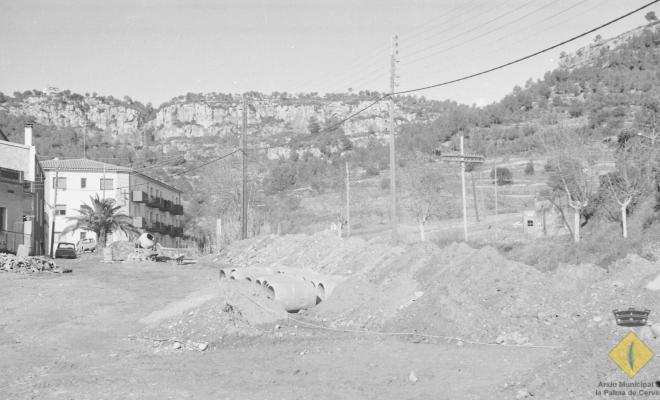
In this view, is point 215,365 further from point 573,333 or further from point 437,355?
point 573,333

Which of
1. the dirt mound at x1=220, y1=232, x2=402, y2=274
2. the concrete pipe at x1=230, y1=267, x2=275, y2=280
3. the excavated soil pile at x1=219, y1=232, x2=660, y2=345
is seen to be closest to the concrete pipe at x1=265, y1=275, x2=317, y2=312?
the excavated soil pile at x1=219, y1=232, x2=660, y2=345

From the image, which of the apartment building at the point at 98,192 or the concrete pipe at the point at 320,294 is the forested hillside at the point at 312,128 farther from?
the concrete pipe at the point at 320,294

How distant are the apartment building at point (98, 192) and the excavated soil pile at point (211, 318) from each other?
157 feet

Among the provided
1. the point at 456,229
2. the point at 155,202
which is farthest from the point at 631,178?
the point at 155,202

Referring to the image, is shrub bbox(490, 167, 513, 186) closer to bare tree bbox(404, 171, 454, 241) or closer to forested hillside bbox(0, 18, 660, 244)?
forested hillside bbox(0, 18, 660, 244)

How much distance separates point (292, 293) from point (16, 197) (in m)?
29.9

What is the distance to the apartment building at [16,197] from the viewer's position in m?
41.0

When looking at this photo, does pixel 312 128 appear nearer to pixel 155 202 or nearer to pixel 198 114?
pixel 198 114

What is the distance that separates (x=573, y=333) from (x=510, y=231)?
35.0 meters

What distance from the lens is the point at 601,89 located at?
105 metres

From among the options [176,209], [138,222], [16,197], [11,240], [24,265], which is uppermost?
[176,209]

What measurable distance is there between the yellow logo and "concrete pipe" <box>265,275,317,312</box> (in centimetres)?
1279

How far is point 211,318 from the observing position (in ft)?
53.2

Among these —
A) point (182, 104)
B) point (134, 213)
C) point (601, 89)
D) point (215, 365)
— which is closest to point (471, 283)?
point (215, 365)
